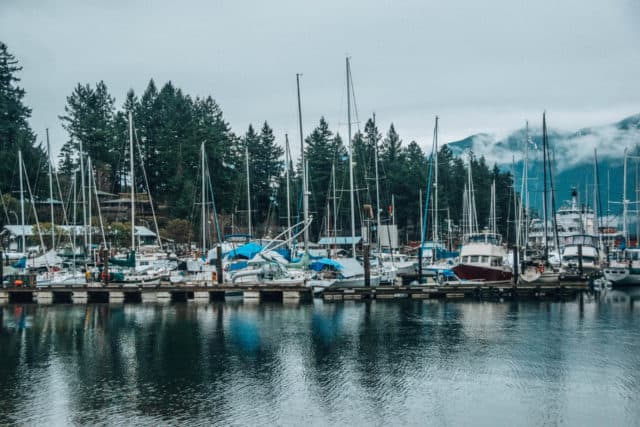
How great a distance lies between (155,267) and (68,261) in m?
6.77

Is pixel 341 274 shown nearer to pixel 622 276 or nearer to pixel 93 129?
pixel 622 276

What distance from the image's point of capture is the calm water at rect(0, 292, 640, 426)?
20.6 metres

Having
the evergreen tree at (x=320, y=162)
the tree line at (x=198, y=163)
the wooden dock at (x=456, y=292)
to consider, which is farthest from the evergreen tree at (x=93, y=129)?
the wooden dock at (x=456, y=292)

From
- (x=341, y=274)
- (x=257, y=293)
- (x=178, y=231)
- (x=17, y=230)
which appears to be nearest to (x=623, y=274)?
(x=341, y=274)

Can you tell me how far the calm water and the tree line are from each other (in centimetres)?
3889

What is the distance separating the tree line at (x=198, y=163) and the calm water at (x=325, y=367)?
38.9 metres

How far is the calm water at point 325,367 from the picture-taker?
67.5 feet

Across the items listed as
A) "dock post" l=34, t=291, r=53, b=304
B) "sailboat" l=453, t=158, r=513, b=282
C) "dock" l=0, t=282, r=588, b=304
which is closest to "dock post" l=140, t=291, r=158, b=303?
"dock" l=0, t=282, r=588, b=304

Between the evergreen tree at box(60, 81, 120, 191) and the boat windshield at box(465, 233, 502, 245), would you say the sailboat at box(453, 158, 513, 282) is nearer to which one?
the boat windshield at box(465, 233, 502, 245)

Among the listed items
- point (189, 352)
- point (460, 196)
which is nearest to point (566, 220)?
point (460, 196)

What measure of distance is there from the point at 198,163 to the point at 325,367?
5869 cm

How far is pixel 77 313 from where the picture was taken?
143 feet

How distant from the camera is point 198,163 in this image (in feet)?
270

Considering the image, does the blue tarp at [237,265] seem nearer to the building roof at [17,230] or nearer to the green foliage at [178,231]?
the green foliage at [178,231]
